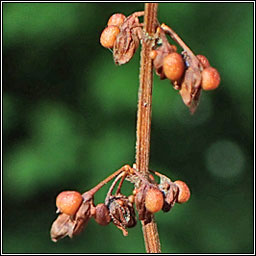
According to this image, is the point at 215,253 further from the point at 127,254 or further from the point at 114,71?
the point at 114,71

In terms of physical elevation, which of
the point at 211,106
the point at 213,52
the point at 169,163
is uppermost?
the point at 213,52

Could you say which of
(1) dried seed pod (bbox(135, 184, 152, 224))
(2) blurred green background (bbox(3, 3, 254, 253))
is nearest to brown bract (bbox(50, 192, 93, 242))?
(1) dried seed pod (bbox(135, 184, 152, 224))

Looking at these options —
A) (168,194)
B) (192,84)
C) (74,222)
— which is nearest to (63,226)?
(74,222)

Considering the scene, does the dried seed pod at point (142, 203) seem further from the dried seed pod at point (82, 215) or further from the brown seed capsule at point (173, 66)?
the brown seed capsule at point (173, 66)

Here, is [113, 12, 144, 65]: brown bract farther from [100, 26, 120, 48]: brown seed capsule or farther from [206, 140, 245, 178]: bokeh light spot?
[206, 140, 245, 178]: bokeh light spot

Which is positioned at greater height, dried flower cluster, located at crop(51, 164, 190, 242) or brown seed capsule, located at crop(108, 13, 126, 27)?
brown seed capsule, located at crop(108, 13, 126, 27)

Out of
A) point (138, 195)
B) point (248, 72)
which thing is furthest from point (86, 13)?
point (138, 195)

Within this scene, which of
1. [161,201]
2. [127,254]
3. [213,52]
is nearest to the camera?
[161,201]

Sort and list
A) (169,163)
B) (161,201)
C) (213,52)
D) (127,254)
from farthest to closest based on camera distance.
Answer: (169,163), (213,52), (127,254), (161,201)

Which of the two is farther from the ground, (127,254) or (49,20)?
(49,20)
